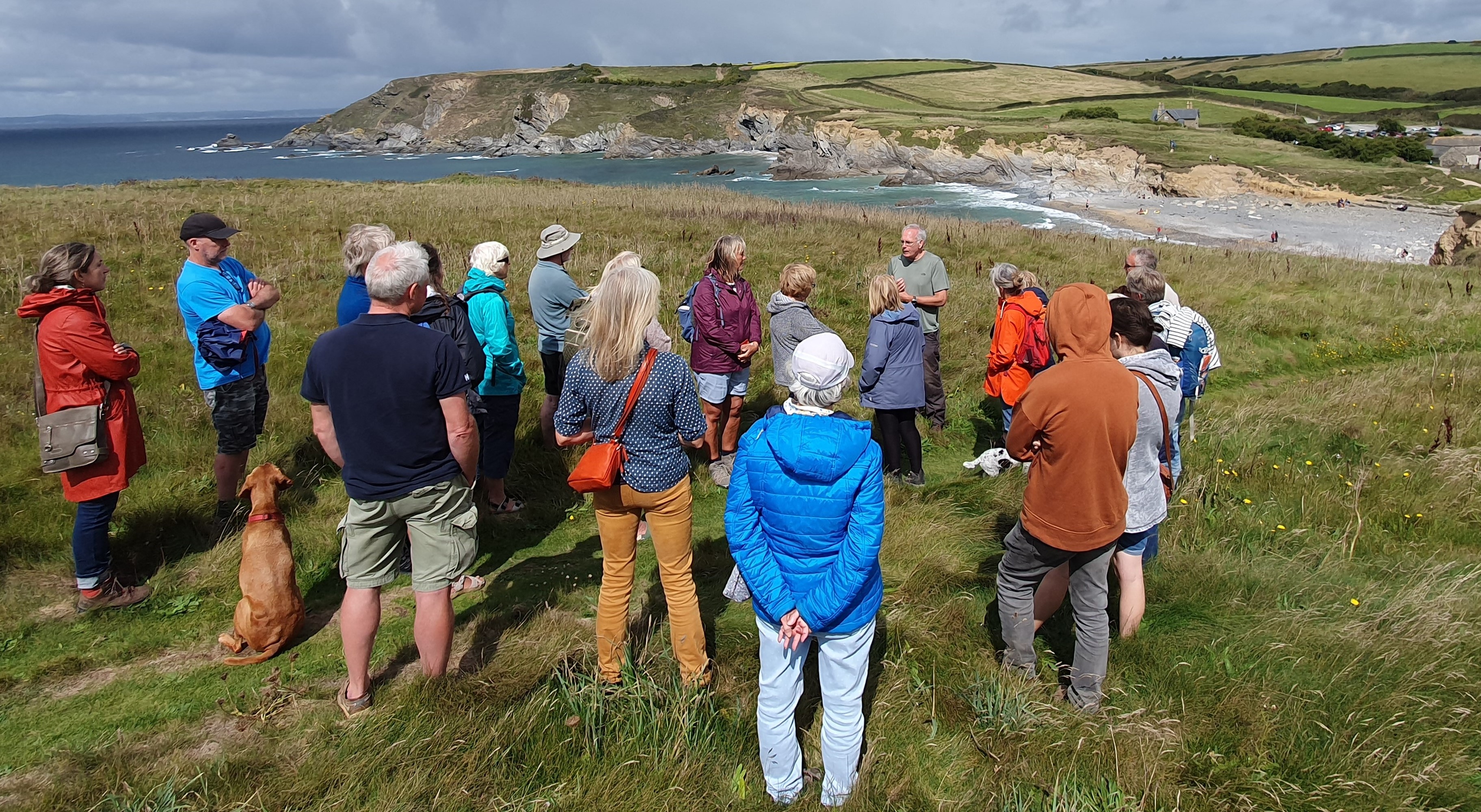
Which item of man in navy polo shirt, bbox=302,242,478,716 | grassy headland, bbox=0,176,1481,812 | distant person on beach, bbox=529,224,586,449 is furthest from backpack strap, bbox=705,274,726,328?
man in navy polo shirt, bbox=302,242,478,716

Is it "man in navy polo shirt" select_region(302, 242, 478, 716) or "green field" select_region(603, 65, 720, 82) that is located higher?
"green field" select_region(603, 65, 720, 82)

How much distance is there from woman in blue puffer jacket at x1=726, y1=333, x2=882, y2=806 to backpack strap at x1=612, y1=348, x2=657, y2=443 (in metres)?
0.67

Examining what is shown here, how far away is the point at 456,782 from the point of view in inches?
106

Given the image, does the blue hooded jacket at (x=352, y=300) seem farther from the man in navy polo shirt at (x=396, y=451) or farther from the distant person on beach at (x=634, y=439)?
the distant person on beach at (x=634, y=439)

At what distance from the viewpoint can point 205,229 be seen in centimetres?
456

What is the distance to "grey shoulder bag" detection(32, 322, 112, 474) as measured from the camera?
3.88 m

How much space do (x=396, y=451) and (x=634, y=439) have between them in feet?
3.26

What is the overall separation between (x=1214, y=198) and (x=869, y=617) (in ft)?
180

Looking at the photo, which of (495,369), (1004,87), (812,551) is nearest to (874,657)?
(812,551)

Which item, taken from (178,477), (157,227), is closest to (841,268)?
(178,477)

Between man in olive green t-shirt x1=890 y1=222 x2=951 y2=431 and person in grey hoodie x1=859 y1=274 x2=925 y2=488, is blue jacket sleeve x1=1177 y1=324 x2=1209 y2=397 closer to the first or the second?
person in grey hoodie x1=859 y1=274 x2=925 y2=488

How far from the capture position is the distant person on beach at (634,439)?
123 inches

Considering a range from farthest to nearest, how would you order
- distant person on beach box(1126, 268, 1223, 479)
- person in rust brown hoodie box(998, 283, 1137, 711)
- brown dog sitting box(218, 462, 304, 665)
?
distant person on beach box(1126, 268, 1223, 479), brown dog sitting box(218, 462, 304, 665), person in rust brown hoodie box(998, 283, 1137, 711)

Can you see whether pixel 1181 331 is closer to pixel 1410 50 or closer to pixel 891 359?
pixel 891 359
